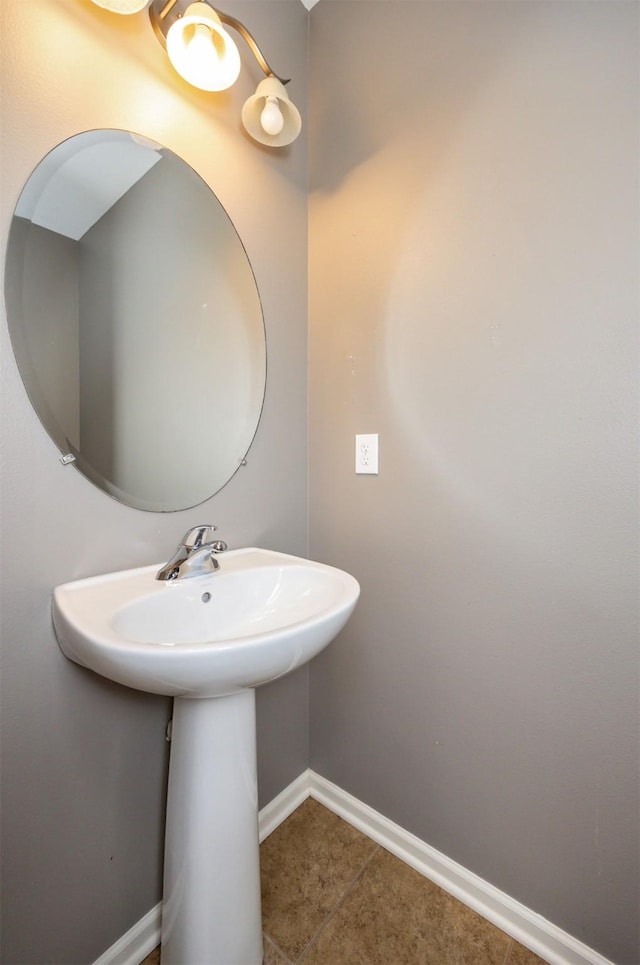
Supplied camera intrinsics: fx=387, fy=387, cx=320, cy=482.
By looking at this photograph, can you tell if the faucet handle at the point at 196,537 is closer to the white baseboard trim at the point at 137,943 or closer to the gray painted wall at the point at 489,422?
the gray painted wall at the point at 489,422

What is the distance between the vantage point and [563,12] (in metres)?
0.78

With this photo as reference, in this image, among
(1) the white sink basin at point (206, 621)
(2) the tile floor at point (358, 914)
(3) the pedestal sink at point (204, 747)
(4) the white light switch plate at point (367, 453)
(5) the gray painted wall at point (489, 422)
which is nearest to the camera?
(1) the white sink basin at point (206, 621)

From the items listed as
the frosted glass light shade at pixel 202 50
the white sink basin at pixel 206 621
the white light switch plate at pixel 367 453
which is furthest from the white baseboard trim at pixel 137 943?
the frosted glass light shade at pixel 202 50

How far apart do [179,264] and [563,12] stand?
0.95 meters

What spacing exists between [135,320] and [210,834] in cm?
106

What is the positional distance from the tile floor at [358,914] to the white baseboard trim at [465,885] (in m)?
0.02

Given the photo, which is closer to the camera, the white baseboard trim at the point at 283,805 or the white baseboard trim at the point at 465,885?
the white baseboard trim at the point at 465,885

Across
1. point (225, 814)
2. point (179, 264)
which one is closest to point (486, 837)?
point (225, 814)

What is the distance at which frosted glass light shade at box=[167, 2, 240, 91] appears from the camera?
79 cm

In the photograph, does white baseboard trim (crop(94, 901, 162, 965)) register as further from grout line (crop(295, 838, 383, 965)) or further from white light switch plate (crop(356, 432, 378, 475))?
white light switch plate (crop(356, 432, 378, 475))

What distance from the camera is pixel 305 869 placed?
1.06 metres

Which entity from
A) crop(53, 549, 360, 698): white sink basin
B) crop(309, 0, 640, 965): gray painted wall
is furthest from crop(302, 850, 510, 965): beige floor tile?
crop(53, 549, 360, 698): white sink basin

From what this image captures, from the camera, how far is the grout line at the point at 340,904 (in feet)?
2.86

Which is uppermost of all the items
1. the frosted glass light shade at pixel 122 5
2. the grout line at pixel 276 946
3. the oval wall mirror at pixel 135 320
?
the frosted glass light shade at pixel 122 5
